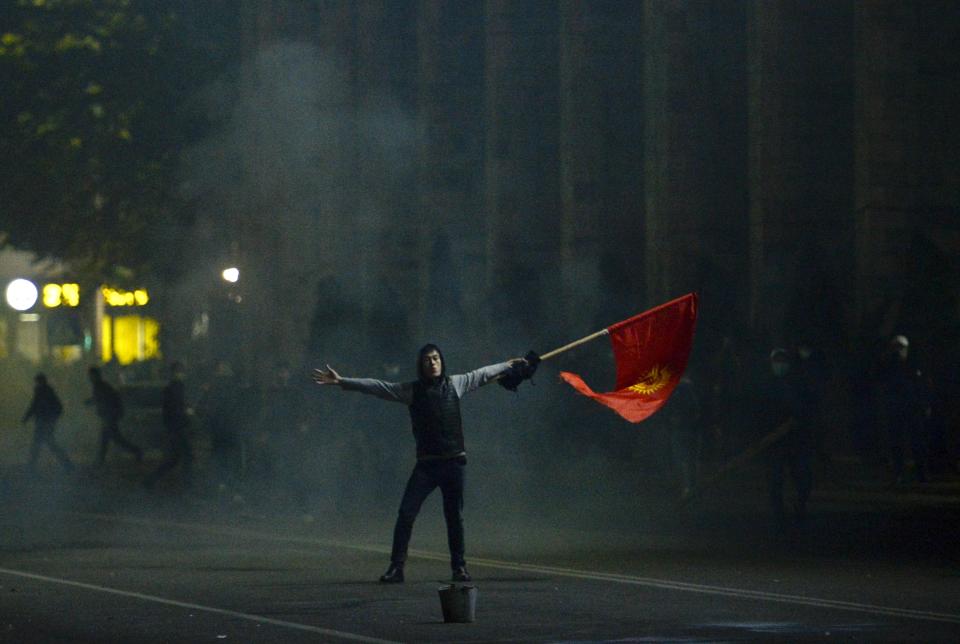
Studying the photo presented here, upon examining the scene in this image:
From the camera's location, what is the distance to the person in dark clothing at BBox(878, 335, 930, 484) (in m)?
24.0

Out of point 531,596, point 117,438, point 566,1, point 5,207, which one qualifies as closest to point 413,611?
point 531,596

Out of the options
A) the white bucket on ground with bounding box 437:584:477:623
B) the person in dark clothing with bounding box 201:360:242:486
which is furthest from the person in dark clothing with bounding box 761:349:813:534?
the white bucket on ground with bounding box 437:584:477:623

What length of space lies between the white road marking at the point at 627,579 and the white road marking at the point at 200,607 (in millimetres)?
2779

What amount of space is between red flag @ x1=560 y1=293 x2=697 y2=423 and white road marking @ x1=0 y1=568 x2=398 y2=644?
111 inches

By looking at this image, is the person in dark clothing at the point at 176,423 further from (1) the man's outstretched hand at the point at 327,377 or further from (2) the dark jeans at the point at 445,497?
(1) the man's outstretched hand at the point at 327,377

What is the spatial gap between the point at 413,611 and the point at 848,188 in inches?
881

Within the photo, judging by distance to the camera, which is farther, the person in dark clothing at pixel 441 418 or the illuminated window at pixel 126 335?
the illuminated window at pixel 126 335

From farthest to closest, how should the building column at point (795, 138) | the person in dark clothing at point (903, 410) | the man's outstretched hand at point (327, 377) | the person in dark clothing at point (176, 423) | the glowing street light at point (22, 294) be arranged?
the glowing street light at point (22, 294), the building column at point (795, 138), the person in dark clothing at point (176, 423), the person in dark clothing at point (903, 410), the man's outstretched hand at point (327, 377)

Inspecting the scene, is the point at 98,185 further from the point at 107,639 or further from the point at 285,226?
the point at 107,639

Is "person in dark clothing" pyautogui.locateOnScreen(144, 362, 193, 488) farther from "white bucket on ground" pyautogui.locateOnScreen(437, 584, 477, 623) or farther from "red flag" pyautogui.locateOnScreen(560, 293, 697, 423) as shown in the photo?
"white bucket on ground" pyautogui.locateOnScreen(437, 584, 477, 623)

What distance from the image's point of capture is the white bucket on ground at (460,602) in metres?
11.4

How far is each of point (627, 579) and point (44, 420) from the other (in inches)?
690

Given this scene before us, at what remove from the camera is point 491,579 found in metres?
14.0

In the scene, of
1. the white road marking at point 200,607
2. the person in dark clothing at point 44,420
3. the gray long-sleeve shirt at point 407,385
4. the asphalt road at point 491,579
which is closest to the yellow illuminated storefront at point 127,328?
the person in dark clothing at point 44,420
